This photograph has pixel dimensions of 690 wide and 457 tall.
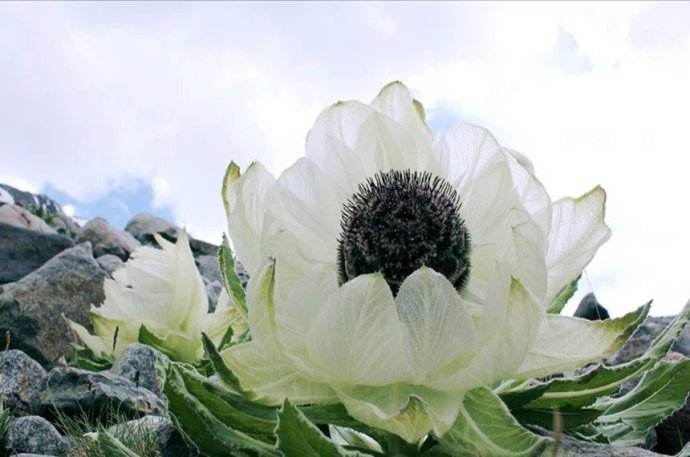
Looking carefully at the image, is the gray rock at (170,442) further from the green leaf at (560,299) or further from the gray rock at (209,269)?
the gray rock at (209,269)

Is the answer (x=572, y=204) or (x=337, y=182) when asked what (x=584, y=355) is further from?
(x=337, y=182)

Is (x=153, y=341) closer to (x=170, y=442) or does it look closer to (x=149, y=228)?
(x=170, y=442)

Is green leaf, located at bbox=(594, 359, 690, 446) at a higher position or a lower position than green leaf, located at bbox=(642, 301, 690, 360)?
lower

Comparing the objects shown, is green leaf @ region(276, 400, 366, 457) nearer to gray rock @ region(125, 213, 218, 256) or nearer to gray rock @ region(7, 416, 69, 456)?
gray rock @ region(7, 416, 69, 456)

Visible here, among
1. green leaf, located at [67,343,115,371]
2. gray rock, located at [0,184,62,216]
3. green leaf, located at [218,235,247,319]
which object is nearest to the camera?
green leaf, located at [218,235,247,319]

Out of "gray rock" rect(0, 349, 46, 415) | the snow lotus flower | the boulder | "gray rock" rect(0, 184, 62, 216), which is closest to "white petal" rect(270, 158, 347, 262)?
the snow lotus flower

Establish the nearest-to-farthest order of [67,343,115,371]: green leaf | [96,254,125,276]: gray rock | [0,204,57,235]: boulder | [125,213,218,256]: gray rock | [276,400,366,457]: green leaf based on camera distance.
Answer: [276,400,366,457]: green leaf < [67,343,115,371]: green leaf < [96,254,125,276]: gray rock < [0,204,57,235]: boulder < [125,213,218,256]: gray rock
